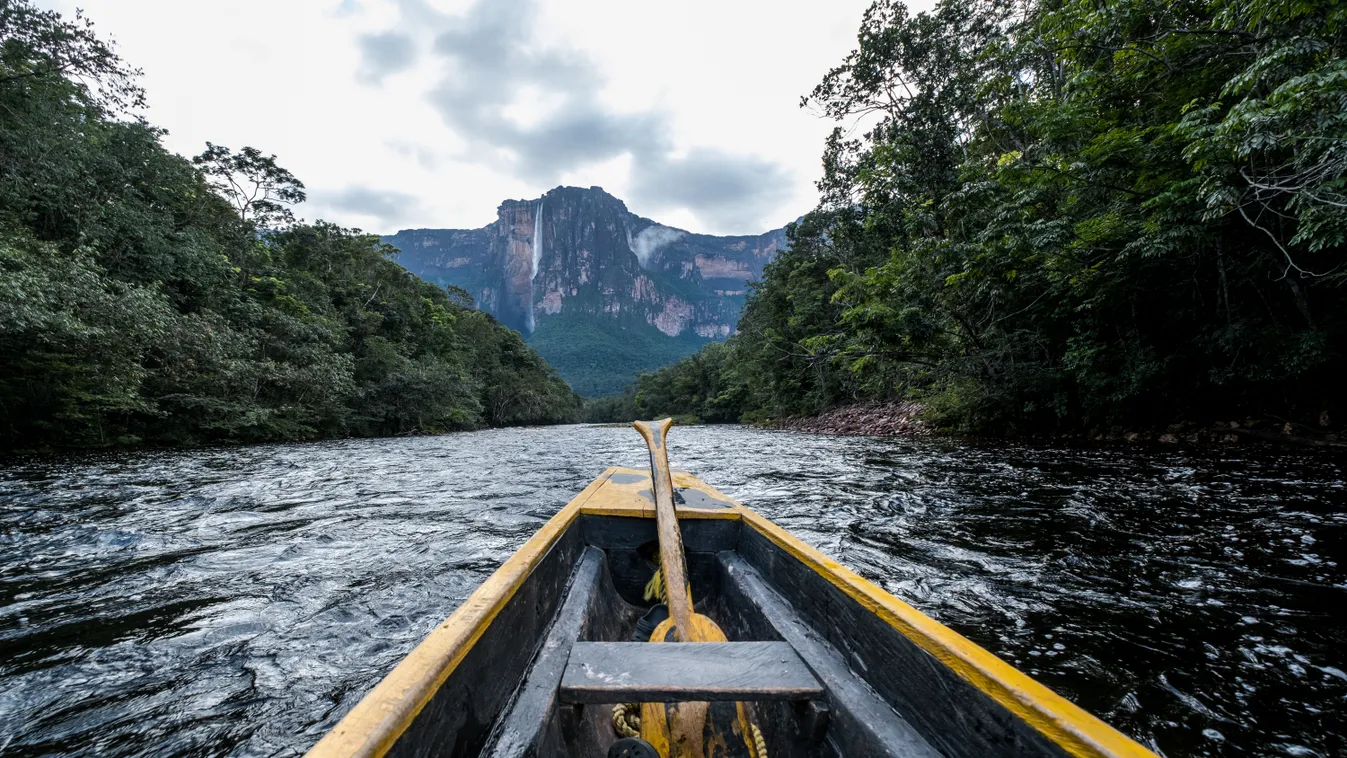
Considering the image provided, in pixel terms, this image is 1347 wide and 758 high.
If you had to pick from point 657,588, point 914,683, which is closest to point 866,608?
point 914,683

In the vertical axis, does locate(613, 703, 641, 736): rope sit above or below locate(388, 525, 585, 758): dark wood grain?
below

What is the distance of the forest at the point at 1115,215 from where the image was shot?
16.8 feet

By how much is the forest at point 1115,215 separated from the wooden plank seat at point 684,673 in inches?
239

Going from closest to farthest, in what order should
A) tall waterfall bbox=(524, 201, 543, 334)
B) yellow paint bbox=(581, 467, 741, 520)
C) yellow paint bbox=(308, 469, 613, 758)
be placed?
yellow paint bbox=(308, 469, 613, 758)
yellow paint bbox=(581, 467, 741, 520)
tall waterfall bbox=(524, 201, 543, 334)

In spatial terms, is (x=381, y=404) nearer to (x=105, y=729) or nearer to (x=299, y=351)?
(x=299, y=351)

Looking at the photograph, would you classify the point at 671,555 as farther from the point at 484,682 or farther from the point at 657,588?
the point at 484,682

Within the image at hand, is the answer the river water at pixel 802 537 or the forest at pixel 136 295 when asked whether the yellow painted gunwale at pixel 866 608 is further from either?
the forest at pixel 136 295

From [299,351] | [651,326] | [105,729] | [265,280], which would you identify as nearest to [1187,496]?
[105,729]

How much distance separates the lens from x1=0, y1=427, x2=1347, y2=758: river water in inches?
73.7

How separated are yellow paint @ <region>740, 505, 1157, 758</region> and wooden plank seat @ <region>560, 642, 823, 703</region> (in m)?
0.30

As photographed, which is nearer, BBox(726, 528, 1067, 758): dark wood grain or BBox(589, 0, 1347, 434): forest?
BBox(726, 528, 1067, 758): dark wood grain

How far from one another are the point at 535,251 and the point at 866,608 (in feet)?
550

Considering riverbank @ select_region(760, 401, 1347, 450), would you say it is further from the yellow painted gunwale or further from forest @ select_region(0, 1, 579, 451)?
forest @ select_region(0, 1, 579, 451)

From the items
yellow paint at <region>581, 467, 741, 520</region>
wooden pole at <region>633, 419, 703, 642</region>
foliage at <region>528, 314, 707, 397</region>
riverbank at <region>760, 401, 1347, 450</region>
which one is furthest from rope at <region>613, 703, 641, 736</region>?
foliage at <region>528, 314, 707, 397</region>
